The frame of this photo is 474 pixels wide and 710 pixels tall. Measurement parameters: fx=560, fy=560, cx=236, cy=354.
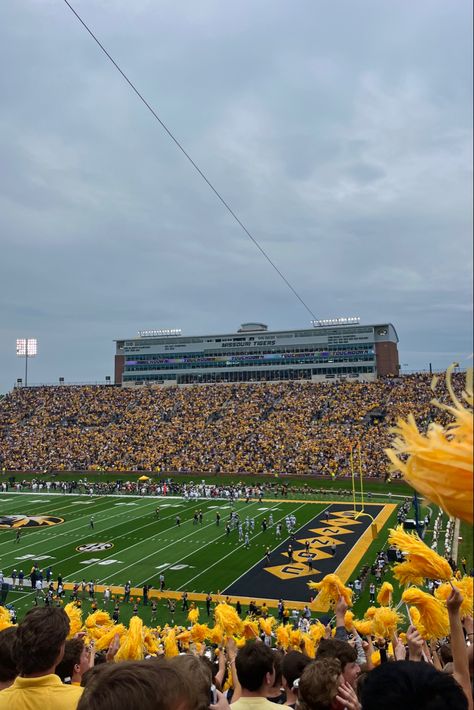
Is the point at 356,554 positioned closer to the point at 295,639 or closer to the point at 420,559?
the point at 295,639

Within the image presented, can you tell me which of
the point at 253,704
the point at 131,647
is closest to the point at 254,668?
the point at 253,704

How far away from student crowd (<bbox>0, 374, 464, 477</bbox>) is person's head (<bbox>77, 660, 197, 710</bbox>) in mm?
38624

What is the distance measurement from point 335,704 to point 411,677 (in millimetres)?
1150

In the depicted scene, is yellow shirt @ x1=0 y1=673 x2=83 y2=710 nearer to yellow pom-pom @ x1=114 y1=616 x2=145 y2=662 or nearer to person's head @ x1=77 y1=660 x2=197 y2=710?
person's head @ x1=77 y1=660 x2=197 y2=710

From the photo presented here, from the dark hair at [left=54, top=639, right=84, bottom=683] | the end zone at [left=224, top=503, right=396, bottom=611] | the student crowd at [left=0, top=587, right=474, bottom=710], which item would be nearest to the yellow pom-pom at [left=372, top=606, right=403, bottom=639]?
the student crowd at [left=0, top=587, right=474, bottom=710]

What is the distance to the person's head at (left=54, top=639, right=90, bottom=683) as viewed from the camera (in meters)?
3.90

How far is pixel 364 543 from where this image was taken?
980 inches

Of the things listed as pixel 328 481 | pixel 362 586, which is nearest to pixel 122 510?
pixel 328 481

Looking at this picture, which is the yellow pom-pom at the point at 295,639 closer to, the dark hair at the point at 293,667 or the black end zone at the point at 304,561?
the dark hair at the point at 293,667

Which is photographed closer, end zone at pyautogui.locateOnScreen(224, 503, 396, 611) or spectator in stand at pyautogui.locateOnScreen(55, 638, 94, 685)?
spectator in stand at pyautogui.locateOnScreen(55, 638, 94, 685)

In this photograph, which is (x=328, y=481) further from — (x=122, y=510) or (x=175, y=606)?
(x=175, y=606)

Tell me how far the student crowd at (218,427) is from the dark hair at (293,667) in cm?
3589

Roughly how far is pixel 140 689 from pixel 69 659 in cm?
255

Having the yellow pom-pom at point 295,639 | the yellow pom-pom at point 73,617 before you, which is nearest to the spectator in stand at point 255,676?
the yellow pom-pom at point 73,617
